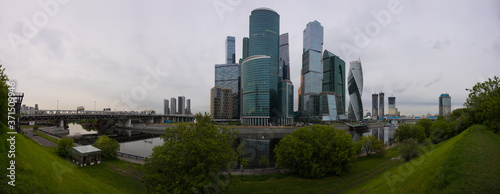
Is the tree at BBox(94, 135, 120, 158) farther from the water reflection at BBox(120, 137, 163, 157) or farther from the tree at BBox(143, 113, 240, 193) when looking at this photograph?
the tree at BBox(143, 113, 240, 193)

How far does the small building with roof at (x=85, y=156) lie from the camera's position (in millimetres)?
28938

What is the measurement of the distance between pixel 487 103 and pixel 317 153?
23.5 m

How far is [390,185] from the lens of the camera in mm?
15812

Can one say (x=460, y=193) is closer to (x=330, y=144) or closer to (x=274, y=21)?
(x=330, y=144)

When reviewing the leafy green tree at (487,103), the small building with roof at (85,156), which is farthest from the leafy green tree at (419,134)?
the small building with roof at (85,156)

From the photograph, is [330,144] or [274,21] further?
[274,21]

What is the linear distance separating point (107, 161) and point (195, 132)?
87.7 ft

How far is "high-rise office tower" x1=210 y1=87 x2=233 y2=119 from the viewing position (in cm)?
17188

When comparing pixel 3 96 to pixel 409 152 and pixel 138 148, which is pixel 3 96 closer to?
pixel 138 148

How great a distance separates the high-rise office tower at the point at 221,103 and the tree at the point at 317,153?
144660 millimetres

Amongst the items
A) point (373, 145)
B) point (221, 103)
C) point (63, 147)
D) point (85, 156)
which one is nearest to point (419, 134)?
point (373, 145)

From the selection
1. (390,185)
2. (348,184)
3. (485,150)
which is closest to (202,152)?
(390,185)

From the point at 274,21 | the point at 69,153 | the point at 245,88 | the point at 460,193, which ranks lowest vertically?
the point at 69,153

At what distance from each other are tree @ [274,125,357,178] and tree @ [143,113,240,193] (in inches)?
569
